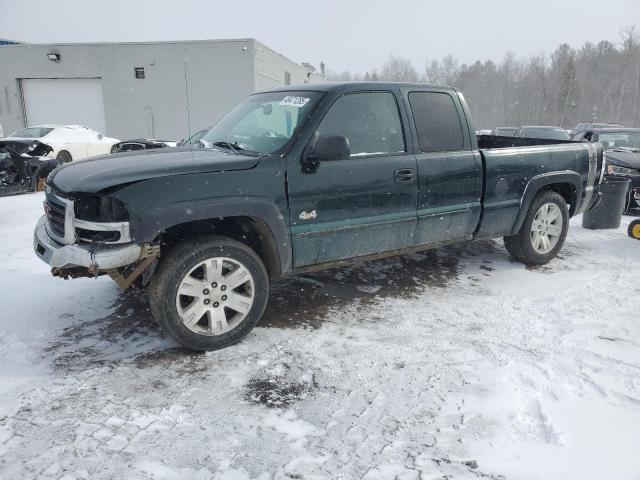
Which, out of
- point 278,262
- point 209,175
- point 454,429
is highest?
point 209,175

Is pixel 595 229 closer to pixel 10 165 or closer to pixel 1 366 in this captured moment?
pixel 1 366

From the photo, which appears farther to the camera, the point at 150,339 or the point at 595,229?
the point at 595,229

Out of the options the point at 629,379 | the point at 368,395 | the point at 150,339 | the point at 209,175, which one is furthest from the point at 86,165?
the point at 629,379

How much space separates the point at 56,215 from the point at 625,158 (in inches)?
357

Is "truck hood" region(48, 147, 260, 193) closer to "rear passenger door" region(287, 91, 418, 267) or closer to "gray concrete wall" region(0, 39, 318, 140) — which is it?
"rear passenger door" region(287, 91, 418, 267)

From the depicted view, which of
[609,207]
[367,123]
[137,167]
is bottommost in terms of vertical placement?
[609,207]

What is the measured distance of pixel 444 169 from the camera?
424cm

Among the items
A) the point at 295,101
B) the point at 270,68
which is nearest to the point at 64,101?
Result: the point at 270,68

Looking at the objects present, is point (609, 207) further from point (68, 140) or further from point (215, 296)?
point (68, 140)

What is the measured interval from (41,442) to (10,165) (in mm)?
9125

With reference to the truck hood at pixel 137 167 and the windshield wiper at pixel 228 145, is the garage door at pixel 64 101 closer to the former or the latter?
the windshield wiper at pixel 228 145

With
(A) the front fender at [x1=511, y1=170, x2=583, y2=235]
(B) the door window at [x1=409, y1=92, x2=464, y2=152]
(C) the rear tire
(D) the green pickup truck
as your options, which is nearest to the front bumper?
(D) the green pickup truck

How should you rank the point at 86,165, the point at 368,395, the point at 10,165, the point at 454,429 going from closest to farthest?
1. the point at 454,429
2. the point at 368,395
3. the point at 86,165
4. the point at 10,165

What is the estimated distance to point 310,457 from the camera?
2322 millimetres
